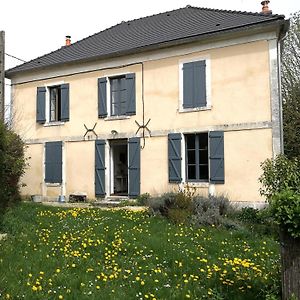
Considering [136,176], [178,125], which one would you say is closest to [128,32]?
[178,125]

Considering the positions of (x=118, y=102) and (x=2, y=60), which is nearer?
(x=2, y=60)

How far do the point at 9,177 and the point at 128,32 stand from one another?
8.68 m

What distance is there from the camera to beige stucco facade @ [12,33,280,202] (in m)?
10.9

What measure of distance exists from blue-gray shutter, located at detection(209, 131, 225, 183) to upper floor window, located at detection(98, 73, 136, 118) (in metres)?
3.45

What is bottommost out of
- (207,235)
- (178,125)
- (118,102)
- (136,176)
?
(207,235)

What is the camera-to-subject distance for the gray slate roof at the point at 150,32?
11953 millimetres

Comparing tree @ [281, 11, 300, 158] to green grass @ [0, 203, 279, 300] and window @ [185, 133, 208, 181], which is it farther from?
green grass @ [0, 203, 279, 300]

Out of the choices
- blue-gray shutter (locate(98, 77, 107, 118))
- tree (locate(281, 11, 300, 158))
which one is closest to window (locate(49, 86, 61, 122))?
blue-gray shutter (locate(98, 77, 107, 118))

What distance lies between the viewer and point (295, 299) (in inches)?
128

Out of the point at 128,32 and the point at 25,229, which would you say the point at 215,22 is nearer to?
the point at 128,32

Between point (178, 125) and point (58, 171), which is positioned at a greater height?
point (178, 125)

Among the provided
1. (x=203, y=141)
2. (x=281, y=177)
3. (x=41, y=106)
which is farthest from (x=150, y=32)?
(x=281, y=177)

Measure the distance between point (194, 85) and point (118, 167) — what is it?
15.4 feet

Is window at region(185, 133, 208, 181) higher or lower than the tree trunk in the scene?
higher
